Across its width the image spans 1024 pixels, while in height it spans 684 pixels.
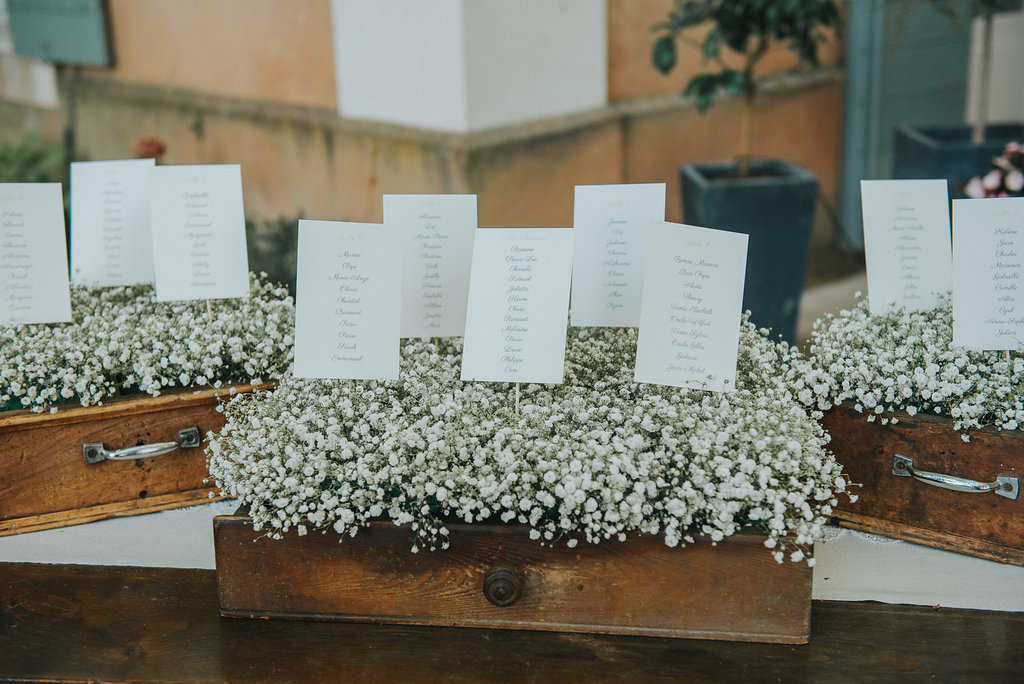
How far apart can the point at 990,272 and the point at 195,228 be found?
4.59ft

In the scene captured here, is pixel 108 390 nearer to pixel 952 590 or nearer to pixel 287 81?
pixel 952 590

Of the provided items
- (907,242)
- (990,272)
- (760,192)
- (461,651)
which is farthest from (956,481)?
(760,192)

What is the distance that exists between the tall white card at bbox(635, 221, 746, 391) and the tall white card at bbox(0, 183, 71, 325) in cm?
111

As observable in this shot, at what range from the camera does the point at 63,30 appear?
212 inches

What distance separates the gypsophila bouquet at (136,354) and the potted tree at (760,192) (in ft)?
6.62

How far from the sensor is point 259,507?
119cm

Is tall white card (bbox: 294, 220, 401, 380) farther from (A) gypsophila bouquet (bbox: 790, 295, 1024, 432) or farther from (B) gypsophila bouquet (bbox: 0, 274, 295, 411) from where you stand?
(A) gypsophila bouquet (bbox: 790, 295, 1024, 432)

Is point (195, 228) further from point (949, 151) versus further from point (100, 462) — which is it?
point (949, 151)

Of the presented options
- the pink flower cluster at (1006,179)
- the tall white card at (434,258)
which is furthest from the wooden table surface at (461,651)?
the pink flower cluster at (1006,179)

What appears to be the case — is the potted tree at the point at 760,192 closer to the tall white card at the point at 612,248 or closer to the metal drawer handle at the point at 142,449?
the tall white card at the point at 612,248

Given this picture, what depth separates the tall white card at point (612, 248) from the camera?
1483 millimetres

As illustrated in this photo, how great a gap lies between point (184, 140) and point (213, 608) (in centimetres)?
443

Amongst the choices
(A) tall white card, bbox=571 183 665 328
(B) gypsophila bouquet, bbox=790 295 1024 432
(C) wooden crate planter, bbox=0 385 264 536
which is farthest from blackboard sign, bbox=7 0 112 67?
(B) gypsophila bouquet, bbox=790 295 1024 432

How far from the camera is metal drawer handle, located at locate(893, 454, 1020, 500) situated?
123 cm
